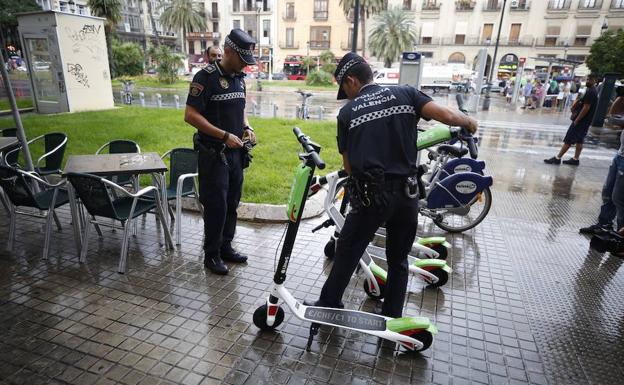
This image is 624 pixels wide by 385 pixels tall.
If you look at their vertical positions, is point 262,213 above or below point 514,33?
below

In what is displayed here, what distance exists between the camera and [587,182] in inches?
304

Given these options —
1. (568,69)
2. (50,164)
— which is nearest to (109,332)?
(50,164)

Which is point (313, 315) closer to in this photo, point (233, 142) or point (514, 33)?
point (233, 142)

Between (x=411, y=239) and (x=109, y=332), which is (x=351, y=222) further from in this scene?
(x=109, y=332)

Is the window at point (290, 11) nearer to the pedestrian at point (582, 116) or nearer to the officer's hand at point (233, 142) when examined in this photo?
the pedestrian at point (582, 116)

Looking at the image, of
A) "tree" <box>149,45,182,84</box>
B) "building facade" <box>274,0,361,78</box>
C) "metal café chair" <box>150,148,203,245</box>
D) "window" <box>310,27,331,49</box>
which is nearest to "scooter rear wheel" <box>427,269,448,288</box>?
"metal café chair" <box>150,148,203,245</box>

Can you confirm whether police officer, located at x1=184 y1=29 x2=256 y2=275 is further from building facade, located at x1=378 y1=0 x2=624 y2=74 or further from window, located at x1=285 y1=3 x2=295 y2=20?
window, located at x1=285 y1=3 x2=295 y2=20

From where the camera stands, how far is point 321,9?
49469mm

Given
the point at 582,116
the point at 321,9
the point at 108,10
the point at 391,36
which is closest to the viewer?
the point at 582,116

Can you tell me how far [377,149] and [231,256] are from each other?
2.21m

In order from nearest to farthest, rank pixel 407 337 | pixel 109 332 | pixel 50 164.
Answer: pixel 407 337 < pixel 109 332 < pixel 50 164

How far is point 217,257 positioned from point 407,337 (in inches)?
78.8

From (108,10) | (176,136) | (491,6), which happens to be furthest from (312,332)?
(491,6)

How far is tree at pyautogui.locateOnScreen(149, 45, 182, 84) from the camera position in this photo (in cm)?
3058
